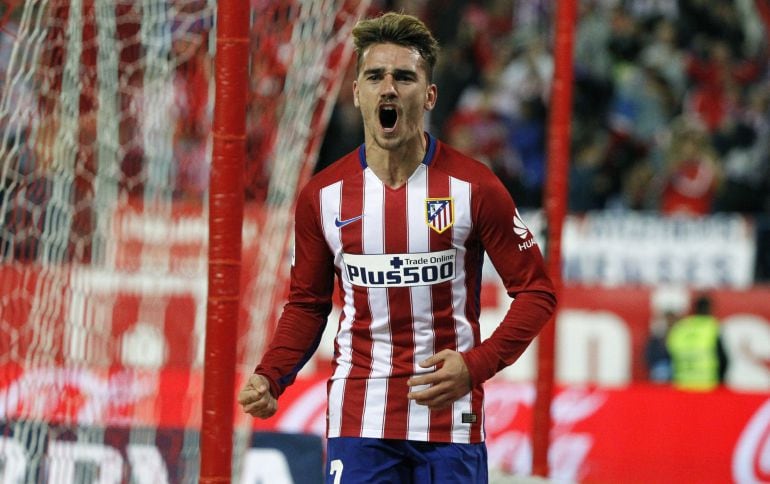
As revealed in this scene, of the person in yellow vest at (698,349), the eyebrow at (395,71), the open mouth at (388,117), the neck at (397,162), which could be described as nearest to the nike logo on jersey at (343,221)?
the neck at (397,162)

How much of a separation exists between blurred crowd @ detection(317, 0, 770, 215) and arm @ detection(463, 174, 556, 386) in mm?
9089

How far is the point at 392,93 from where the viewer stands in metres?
3.70

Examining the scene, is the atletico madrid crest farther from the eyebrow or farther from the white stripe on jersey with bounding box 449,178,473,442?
the eyebrow

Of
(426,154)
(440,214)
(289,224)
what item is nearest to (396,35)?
(426,154)

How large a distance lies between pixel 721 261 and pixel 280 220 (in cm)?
648

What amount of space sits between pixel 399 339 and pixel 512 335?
12.6 inches

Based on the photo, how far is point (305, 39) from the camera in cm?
629

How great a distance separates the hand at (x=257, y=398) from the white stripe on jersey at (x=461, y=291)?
515 millimetres

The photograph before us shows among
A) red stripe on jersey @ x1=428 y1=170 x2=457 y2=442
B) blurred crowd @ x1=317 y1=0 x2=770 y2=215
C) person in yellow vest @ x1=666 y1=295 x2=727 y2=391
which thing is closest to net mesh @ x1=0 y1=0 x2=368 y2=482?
red stripe on jersey @ x1=428 y1=170 x2=457 y2=442

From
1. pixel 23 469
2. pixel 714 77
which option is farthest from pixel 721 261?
pixel 23 469

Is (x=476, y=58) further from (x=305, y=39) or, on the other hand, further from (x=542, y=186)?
(x=305, y=39)

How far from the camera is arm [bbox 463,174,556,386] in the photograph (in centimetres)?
373

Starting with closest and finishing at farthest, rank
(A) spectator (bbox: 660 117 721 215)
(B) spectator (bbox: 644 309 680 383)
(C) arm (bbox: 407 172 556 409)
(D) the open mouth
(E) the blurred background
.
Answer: (C) arm (bbox: 407 172 556 409) → (D) the open mouth → (E) the blurred background → (B) spectator (bbox: 644 309 680 383) → (A) spectator (bbox: 660 117 721 215)

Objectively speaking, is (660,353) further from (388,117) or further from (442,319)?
(388,117)
